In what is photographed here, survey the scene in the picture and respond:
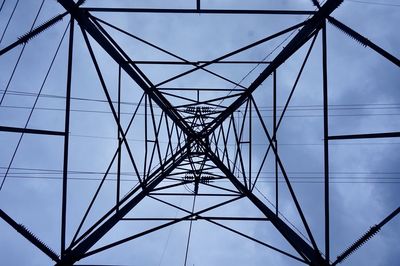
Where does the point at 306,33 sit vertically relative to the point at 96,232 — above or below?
above

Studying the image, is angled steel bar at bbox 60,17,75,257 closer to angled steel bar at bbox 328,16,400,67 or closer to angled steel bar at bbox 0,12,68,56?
angled steel bar at bbox 0,12,68,56

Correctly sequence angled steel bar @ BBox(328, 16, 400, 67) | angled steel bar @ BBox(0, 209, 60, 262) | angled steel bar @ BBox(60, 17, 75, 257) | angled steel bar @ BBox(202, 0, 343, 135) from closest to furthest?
angled steel bar @ BBox(0, 209, 60, 262), angled steel bar @ BBox(328, 16, 400, 67), angled steel bar @ BBox(60, 17, 75, 257), angled steel bar @ BBox(202, 0, 343, 135)

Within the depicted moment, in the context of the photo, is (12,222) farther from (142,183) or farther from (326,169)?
(326,169)

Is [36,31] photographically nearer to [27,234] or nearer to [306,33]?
[27,234]

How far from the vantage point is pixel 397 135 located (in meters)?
Result: 5.81

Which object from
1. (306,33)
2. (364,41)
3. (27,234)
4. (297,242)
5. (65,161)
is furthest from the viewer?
(306,33)

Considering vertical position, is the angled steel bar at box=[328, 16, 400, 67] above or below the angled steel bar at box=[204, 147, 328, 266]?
above

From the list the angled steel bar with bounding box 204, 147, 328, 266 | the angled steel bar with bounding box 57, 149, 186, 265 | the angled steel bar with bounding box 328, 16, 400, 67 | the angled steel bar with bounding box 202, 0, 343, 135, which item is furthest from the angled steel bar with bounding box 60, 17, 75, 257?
the angled steel bar with bounding box 328, 16, 400, 67

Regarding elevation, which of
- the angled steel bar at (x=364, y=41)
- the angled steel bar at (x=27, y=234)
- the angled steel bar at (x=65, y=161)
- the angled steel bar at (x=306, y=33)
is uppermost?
the angled steel bar at (x=306, y=33)

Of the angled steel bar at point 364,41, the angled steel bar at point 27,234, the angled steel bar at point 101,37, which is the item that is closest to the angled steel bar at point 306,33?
the angled steel bar at point 364,41

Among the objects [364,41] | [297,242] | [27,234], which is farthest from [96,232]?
[364,41]

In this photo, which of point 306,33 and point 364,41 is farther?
point 306,33

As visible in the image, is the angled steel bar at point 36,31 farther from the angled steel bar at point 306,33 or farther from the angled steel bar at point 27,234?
the angled steel bar at point 306,33

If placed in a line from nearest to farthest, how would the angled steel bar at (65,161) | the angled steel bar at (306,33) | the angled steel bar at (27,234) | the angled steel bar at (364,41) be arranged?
the angled steel bar at (27,234) < the angled steel bar at (364,41) < the angled steel bar at (65,161) < the angled steel bar at (306,33)
